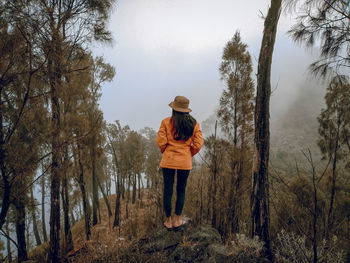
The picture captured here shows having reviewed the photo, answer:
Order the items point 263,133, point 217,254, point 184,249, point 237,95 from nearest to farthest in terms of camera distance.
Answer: point 217,254
point 184,249
point 263,133
point 237,95

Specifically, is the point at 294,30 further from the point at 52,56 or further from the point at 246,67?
the point at 52,56

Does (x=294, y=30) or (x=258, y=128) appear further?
(x=294, y=30)

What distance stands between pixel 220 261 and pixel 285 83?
89.3m

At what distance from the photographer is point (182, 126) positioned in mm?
3127

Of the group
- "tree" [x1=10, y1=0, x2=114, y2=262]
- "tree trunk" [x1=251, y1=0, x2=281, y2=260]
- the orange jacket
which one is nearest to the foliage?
"tree trunk" [x1=251, y1=0, x2=281, y2=260]

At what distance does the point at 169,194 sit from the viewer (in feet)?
10.7

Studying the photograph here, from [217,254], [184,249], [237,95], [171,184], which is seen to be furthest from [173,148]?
[237,95]

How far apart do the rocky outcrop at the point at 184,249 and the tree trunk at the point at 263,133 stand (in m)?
0.73

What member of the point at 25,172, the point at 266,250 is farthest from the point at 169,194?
the point at 25,172

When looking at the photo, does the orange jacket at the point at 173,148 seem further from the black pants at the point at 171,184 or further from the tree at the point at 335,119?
the tree at the point at 335,119

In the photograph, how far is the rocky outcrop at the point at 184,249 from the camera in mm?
2729

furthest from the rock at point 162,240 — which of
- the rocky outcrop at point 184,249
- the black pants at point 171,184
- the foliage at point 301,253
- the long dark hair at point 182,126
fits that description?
the long dark hair at point 182,126

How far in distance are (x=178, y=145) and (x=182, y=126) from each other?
0.33 meters

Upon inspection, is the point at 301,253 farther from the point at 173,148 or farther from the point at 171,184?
the point at 173,148
